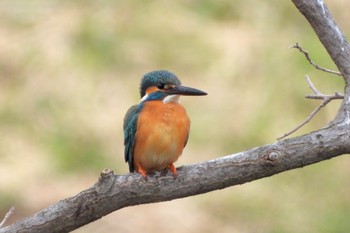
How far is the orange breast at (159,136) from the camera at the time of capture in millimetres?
3422

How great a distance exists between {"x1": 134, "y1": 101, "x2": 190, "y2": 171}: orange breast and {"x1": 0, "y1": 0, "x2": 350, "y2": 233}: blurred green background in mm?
1768

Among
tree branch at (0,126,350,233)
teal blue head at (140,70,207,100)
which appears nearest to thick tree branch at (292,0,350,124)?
tree branch at (0,126,350,233)

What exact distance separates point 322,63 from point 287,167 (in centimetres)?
338

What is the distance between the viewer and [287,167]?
275 centimetres

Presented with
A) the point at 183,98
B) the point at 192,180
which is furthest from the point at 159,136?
the point at 183,98

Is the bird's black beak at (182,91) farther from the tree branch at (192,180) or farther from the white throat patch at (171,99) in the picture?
the tree branch at (192,180)

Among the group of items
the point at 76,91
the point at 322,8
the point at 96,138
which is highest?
the point at 76,91

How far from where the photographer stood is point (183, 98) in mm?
5992

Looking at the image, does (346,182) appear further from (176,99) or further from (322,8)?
(322,8)

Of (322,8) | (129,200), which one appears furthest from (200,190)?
(322,8)

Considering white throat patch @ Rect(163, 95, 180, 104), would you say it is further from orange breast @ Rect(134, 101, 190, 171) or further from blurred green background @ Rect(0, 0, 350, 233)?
blurred green background @ Rect(0, 0, 350, 233)

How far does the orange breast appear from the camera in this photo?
11.2 ft

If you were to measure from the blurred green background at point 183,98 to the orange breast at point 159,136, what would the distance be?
1.77 m

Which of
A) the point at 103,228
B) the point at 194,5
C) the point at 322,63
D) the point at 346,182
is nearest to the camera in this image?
the point at 103,228
